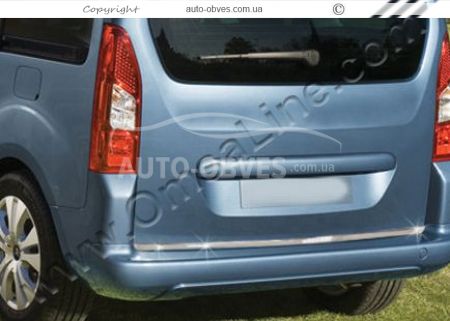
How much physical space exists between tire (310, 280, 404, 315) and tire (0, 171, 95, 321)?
1.51 m

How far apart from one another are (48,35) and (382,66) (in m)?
1.46

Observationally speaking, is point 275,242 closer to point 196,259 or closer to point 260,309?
point 196,259

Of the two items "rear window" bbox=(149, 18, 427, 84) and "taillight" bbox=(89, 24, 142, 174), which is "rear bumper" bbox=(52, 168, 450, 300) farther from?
"rear window" bbox=(149, 18, 427, 84)

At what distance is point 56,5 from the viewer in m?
3.69

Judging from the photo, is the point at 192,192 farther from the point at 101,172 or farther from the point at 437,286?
the point at 437,286

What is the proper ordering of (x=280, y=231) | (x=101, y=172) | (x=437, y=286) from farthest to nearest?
1. (x=437, y=286)
2. (x=280, y=231)
3. (x=101, y=172)

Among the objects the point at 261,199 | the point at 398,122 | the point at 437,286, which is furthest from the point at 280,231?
the point at 437,286

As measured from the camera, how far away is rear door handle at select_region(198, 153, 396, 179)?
11.1 ft

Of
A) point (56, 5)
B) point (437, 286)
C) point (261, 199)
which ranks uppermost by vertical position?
point (56, 5)

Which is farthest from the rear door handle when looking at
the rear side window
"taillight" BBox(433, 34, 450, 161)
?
the rear side window

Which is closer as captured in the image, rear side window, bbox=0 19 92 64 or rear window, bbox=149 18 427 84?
rear window, bbox=149 18 427 84

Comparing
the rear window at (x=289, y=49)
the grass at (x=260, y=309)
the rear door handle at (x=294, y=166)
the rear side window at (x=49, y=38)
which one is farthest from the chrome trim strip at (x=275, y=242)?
the grass at (x=260, y=309)

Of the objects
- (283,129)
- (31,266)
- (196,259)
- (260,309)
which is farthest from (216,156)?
(260,309)

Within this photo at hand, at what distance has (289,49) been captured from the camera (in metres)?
3.49
